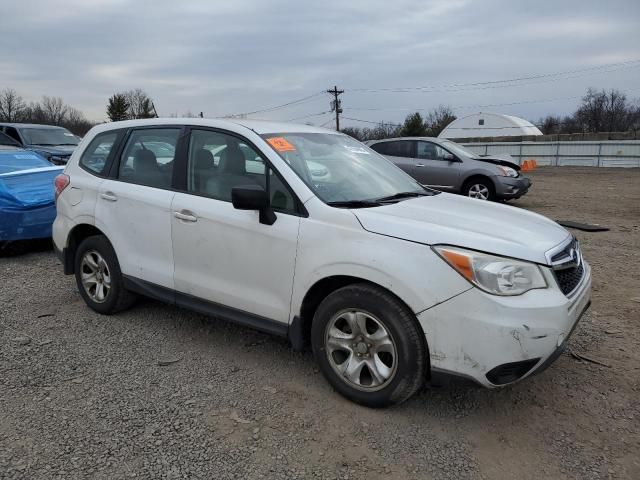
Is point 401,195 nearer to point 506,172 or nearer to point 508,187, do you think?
point 508,187

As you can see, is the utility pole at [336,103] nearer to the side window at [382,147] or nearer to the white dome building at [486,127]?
the white dome building at [486,127]

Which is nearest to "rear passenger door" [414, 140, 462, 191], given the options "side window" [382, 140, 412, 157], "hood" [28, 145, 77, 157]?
"side window" [382, 140, 412, 157]

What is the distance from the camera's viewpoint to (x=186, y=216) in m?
3.65

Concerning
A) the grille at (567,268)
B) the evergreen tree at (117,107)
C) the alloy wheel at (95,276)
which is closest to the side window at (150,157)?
the alloy wheel at (95,276)

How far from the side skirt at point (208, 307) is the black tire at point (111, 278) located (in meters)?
0.14

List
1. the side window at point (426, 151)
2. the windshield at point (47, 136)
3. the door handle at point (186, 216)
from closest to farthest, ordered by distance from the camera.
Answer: the door handle at point (186, 216), the side window at point (426, 151), the windshield at point (47, 136)

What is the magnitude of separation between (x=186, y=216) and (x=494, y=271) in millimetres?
2152

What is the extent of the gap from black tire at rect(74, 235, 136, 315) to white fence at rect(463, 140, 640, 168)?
31.7m

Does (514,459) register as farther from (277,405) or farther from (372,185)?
(372,185)

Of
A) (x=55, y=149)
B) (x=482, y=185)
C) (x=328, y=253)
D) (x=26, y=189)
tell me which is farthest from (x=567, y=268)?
(x=55, y=149)

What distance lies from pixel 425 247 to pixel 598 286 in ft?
11.8

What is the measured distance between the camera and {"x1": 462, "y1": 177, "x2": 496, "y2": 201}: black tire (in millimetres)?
11227

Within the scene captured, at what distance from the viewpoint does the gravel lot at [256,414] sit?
257 centimetres

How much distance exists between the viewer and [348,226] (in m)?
2.98
